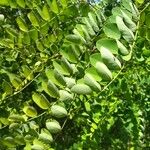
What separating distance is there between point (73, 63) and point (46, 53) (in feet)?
1.07

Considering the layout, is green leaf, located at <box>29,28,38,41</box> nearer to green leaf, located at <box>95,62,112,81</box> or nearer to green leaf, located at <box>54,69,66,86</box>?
green leaf, located at <box>54,69,66,86</box>

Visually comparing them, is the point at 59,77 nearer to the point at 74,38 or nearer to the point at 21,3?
the point at 74,38

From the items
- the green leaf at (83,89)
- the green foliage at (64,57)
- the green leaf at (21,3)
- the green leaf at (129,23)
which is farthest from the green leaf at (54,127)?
the green leaf at (21,3)

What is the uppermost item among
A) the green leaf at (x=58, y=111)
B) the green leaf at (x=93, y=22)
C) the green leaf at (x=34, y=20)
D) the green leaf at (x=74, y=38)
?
the green leaf at (x=34, y=20)

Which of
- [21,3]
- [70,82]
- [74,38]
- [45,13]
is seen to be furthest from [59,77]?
[21,3]

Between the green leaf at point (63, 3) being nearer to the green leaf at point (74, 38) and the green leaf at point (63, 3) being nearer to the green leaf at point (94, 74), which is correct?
the green leaf at point (74, 38)

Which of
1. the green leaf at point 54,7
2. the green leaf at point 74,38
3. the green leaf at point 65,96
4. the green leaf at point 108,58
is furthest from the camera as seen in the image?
the green leaf at point 54,7

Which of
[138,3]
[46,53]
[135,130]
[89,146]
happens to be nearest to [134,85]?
[135,130]

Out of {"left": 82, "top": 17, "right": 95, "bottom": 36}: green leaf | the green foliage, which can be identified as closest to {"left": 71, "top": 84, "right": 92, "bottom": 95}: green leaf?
the green foliage

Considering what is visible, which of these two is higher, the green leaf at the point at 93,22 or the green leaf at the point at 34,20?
the green leaf at the point at 34,20

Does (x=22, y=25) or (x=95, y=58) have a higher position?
(x=22, y=25)

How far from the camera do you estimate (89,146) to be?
6.20 feet

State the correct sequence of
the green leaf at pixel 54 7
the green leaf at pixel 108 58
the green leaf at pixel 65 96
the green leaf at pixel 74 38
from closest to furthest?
the green leaf at pixel 108 58, the green leaf at pixel 65 96, the green leaf at pixel 74 38, the green leaf at pixel 54 7

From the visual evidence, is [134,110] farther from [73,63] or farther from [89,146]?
[73,63]
